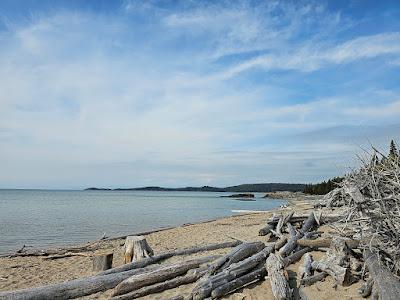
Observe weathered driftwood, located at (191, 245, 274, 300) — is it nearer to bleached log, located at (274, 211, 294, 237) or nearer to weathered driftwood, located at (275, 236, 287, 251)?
weathered driftwood, located at (275, 236, 287, 251)

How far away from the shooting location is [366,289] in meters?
6.58

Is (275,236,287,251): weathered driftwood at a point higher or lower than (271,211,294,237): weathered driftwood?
lower

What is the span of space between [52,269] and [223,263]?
630 cm

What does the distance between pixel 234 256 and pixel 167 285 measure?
1526mm

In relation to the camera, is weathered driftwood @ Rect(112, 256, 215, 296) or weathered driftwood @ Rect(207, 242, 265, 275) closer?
weathered driftwood @ Rect(112, 256, 215, 296)

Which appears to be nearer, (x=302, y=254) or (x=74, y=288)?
(x=74, y=288)

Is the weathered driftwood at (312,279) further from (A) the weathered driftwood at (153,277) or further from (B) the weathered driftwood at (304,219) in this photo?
(B) the weathered driftwood at (304,219)

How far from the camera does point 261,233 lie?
14.7 m

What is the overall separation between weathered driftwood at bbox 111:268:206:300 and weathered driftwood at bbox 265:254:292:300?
1.41m

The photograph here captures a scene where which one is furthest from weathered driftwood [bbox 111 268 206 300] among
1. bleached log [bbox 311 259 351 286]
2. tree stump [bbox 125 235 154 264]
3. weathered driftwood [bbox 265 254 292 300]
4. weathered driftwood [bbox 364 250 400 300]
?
weathered driftwood [bbox 364 250 400 300]

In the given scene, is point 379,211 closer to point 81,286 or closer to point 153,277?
point 153,277

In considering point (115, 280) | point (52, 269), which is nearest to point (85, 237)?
point (52, 269)

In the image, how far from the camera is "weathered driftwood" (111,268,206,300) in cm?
697

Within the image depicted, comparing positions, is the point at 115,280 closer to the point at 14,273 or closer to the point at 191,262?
the point at 191,262
